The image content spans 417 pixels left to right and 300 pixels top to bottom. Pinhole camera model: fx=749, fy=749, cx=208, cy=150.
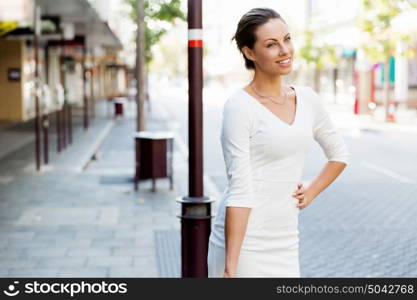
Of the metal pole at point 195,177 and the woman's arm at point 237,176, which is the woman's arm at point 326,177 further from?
the metal pole at point 195,177

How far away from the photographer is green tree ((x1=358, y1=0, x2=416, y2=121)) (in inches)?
1053

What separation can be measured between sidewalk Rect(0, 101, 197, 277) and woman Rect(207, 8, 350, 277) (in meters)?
3.56

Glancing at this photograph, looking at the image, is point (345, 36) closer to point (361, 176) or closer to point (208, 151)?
point (208, 151)

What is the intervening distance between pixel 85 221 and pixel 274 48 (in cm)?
636

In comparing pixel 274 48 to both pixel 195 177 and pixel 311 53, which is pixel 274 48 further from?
pixel 311 53

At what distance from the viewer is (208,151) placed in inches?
704

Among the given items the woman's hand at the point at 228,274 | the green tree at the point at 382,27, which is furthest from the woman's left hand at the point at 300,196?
the green tree at the point at 382,27

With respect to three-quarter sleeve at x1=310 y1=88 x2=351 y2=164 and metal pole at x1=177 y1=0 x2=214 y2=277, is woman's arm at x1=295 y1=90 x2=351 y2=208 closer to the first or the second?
three-quarter sleeve at x1=310 y1=88 x2=351 y2=164

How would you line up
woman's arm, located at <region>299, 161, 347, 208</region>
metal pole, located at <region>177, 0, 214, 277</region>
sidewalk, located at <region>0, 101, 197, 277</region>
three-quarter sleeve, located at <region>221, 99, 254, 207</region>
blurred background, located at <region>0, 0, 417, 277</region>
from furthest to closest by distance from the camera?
blurred background, located at <region>0, 0, 417, 277</region> < sidewalk, located at <region>0, 101, 197, 277</region> < metal pole, located at <region>177, 0, 214, 277</region> < woman's arm, located at <region>299, 161, 347, 208</region> < three-quarter sleeve, located at <region>221, 99, 254, 207</region>

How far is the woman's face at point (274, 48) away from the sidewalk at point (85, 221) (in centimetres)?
382

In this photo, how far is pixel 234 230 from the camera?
104 inches

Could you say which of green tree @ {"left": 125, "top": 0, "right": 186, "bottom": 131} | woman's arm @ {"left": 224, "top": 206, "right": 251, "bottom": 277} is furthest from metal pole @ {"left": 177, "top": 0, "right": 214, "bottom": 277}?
green tree @ {"left": 125, "top": 0, "right": 186, "bottom": 131}

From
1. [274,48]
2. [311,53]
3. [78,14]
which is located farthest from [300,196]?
[311,53]

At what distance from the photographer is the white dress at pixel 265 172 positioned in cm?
263
